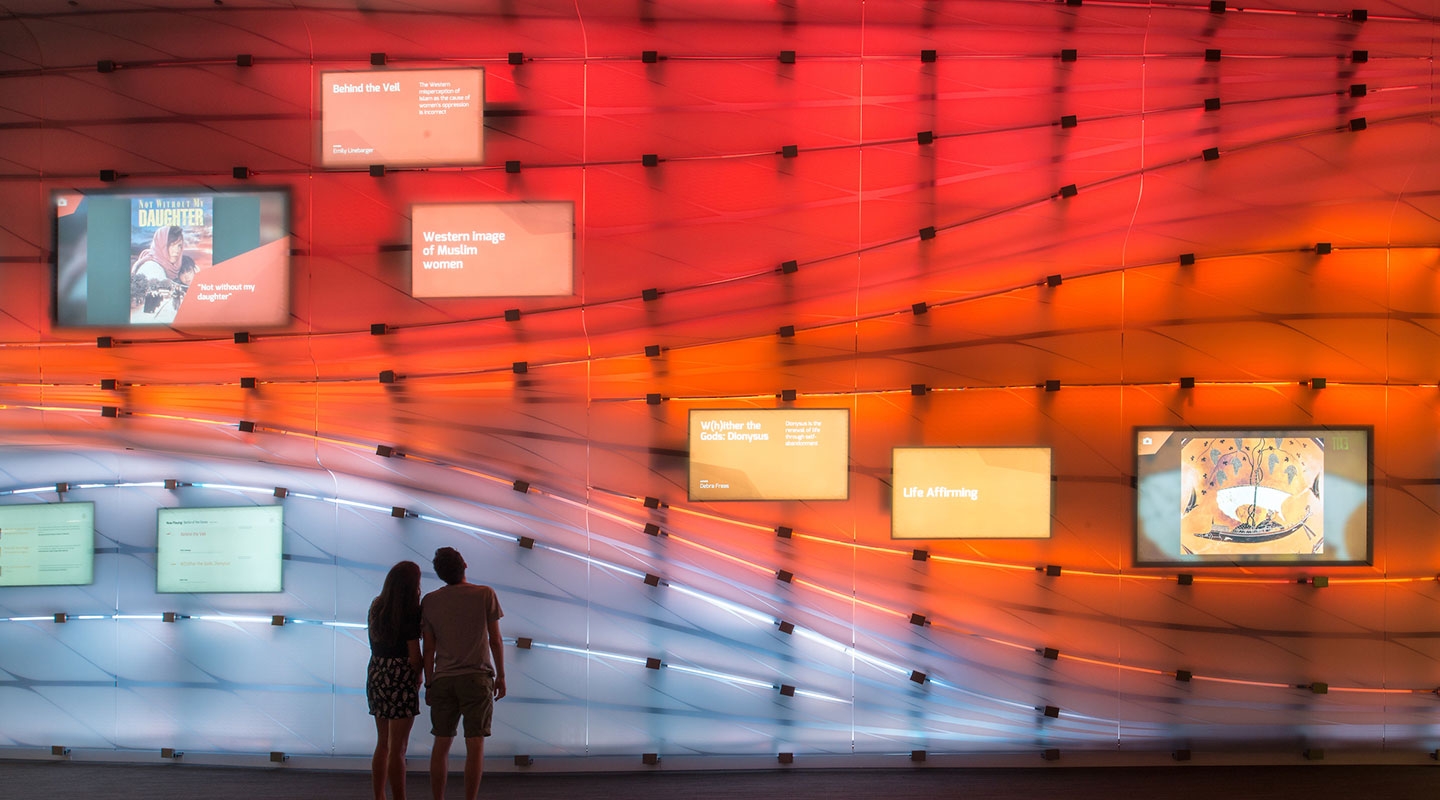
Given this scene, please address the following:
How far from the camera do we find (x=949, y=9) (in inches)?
221

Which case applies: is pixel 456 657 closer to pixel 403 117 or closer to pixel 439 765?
pixel 439 765

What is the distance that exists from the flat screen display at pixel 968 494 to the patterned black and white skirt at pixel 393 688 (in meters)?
2.68

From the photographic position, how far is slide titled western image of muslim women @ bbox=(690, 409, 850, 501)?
5547 mm

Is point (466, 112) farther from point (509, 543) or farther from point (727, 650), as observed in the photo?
point (727, 650)

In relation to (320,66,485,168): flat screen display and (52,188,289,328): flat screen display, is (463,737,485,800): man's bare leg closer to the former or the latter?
(52,188,289,328): flat screen display

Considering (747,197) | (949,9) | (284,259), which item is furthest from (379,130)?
(949,9)

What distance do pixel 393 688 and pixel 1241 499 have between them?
15.1 ft

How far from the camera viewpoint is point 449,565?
14.4 feet

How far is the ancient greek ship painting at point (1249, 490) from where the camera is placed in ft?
18.4

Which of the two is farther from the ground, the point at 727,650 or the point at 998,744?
the point at 727,650

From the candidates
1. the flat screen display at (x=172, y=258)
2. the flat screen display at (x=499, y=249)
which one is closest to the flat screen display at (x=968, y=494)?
the flat screen display at (x=499, y=249)

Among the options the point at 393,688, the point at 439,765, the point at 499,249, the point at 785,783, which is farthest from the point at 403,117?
the point at 785,783

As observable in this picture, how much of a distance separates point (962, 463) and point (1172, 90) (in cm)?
242

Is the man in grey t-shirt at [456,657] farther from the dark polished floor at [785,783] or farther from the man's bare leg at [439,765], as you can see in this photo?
the dark polished floor at [785,783]
